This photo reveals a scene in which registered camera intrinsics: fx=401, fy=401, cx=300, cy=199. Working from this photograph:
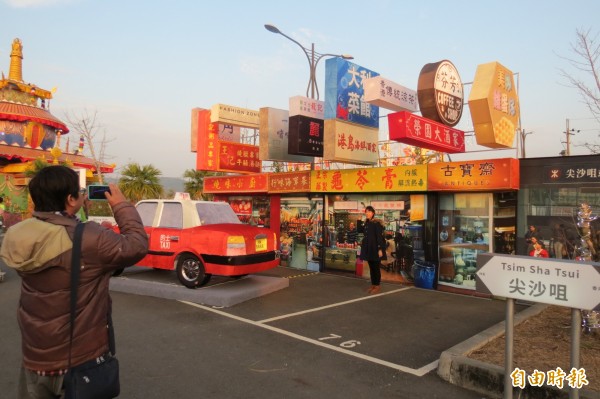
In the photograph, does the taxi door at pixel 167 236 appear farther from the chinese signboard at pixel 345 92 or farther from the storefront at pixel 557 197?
the storefront at pixel 557 197

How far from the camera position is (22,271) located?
6.74ft

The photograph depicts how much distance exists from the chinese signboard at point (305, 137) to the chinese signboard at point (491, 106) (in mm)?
4479

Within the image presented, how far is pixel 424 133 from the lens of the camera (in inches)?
345

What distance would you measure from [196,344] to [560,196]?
772cm

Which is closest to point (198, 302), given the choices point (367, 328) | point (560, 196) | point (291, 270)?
point (367, 328)

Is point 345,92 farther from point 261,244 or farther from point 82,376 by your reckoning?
point 82,376

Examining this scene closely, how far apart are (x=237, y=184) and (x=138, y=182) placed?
32.0 ft

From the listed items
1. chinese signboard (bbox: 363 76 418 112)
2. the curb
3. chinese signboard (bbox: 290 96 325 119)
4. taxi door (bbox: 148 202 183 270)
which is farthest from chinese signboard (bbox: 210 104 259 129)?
the curb

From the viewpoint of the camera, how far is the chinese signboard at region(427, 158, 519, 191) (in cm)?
848

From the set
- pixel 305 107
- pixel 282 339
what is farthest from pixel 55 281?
pixel 305 107

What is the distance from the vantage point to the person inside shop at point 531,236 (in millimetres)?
8508

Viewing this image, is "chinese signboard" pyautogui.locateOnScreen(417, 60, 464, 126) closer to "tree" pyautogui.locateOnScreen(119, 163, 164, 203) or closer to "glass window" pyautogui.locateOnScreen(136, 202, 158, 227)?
"glass window" pyautogui.locateOnScreen(136, 202, 158, 227)

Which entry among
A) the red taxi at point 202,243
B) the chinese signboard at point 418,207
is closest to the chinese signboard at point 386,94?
the chinese signboard at point 418,207

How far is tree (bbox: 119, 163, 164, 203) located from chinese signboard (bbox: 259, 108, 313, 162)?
1179 centimetres
